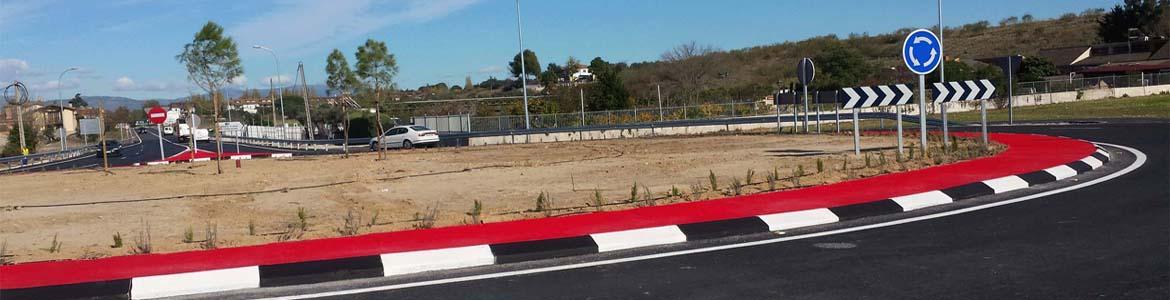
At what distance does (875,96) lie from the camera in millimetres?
18844

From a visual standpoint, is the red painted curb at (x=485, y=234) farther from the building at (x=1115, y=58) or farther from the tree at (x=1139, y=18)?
the tree at (x=1139, y=18)

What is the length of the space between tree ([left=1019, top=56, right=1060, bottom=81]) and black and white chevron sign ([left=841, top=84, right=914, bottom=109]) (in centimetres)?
5535

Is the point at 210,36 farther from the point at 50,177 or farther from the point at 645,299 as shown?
the point at 645,299

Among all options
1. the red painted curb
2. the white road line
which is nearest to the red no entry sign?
the red painted curb

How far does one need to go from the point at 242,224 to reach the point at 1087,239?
9.55 m

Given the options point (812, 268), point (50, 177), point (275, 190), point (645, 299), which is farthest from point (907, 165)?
point (50, 177)

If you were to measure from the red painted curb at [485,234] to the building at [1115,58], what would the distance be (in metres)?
69.6

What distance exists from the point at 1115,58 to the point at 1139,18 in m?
11.9

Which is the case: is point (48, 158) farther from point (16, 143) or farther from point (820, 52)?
point (820, 52)

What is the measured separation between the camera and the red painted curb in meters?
7.70

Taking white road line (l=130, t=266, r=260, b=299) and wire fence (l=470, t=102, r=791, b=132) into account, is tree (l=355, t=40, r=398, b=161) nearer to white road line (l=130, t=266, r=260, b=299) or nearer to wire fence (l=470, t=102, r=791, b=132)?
wire fence (l=470, t=102, r=791, b=132)

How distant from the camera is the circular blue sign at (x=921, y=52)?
51.6 ft

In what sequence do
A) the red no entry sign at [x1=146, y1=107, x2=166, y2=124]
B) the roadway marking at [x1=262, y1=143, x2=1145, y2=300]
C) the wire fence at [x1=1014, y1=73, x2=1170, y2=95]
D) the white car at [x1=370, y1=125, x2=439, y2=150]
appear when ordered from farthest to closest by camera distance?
the wire fence at [x1=1014, y1=73, x2=1170, y2=95] → the white car at [x1=370, y1=125, x2=439, y2=150] → the red no entry sign at [x1=146, y1=107, x2=166, y2=124] → the roadway marking at [x1=262, y1=143, x2=1145, y2=300]

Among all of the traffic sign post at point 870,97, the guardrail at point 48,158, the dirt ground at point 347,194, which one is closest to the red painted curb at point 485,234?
the dirt ground at point 347,194
